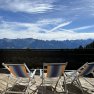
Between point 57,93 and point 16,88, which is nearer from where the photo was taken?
point 57,93

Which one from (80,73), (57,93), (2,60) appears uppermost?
(2,60)

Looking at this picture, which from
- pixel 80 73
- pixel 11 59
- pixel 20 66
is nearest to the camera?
pixel 20 66

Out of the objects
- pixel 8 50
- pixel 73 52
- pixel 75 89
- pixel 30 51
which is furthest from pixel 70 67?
pixel 75 89

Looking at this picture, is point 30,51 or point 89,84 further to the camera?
point 30,51

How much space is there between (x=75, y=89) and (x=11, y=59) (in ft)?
14.5

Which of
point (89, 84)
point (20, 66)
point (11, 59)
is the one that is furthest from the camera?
point (11, 59)

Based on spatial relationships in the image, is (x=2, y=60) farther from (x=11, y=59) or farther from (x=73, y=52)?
(x=73, y=52)

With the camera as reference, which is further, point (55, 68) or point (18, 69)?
point (18, 69)

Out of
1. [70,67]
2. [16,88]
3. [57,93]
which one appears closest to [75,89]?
[57,93]

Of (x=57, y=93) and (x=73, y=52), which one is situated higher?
(x=73, y=52)

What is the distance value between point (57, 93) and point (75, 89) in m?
0.68

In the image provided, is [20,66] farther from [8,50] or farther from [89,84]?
[8,50]

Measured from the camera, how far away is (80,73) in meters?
6.77

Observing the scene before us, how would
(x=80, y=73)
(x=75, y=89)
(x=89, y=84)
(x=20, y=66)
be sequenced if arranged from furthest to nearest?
(x=89, y=84) → (x=75, y=89) → (x=80, y=73) → (x=20, y=66)
